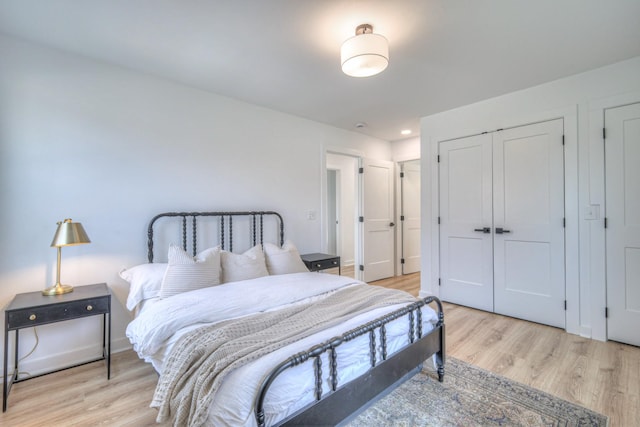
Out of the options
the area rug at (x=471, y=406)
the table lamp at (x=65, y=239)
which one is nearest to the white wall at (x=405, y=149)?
the area rug at (x=471, y=406)

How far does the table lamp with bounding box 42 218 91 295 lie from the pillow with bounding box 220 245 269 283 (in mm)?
998

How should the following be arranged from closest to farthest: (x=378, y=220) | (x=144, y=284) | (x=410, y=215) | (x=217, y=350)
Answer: (x=217, y=350)
(x=144, y=284)
(x=378, y=220)
(x=410, y=215)

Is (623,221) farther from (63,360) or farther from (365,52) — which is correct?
(63,360)

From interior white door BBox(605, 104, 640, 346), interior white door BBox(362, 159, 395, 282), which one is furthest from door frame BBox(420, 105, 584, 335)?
interior white door BBox(362, 159, 395, 282)

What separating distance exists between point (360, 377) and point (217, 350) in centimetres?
69

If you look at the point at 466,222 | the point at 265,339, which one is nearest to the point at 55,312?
the point at 265,339

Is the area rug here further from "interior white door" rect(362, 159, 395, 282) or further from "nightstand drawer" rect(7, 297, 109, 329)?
"interior white door" rect(362, 159, 395, 282)

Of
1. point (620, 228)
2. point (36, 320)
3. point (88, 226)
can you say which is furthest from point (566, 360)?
point (88, 226)

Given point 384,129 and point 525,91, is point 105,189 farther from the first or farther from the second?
point 525,91

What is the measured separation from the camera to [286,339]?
143cm

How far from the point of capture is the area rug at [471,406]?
1702 mm

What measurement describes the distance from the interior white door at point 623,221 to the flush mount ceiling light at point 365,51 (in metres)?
2.24

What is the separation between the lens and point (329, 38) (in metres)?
2.13

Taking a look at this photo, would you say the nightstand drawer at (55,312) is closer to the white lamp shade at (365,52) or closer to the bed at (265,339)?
the bed at (265,339)
